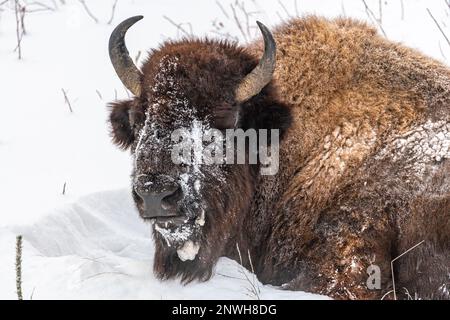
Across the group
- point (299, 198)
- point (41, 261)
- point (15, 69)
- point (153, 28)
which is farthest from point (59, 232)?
point (153, 28)

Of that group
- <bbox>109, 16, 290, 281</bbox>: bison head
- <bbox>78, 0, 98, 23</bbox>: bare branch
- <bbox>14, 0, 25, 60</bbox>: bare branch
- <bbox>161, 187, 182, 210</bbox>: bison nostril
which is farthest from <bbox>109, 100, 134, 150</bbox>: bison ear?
<bbox>78, 0, 98, 23</bbox>: bare branch

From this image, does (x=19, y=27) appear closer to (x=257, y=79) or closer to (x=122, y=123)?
(x=122, y=123)

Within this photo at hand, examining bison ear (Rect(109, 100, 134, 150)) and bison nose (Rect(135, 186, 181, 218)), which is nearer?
bison nose (Rect(135, 186, 181, 218))

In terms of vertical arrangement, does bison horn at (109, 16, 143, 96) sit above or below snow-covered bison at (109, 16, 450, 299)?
above

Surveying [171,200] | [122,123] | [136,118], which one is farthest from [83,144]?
[171,200]

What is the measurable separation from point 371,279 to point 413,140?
984 mm

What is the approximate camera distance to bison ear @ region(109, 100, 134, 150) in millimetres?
5680

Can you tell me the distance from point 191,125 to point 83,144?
3.04m

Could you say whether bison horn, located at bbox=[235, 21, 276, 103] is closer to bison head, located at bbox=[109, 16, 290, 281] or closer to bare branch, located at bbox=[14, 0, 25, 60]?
bison head, located at bbox=[109, 16, 290, 281]

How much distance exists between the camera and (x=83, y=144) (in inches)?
308

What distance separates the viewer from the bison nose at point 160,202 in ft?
15.3

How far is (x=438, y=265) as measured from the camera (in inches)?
208

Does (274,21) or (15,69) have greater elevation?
(274,21)
